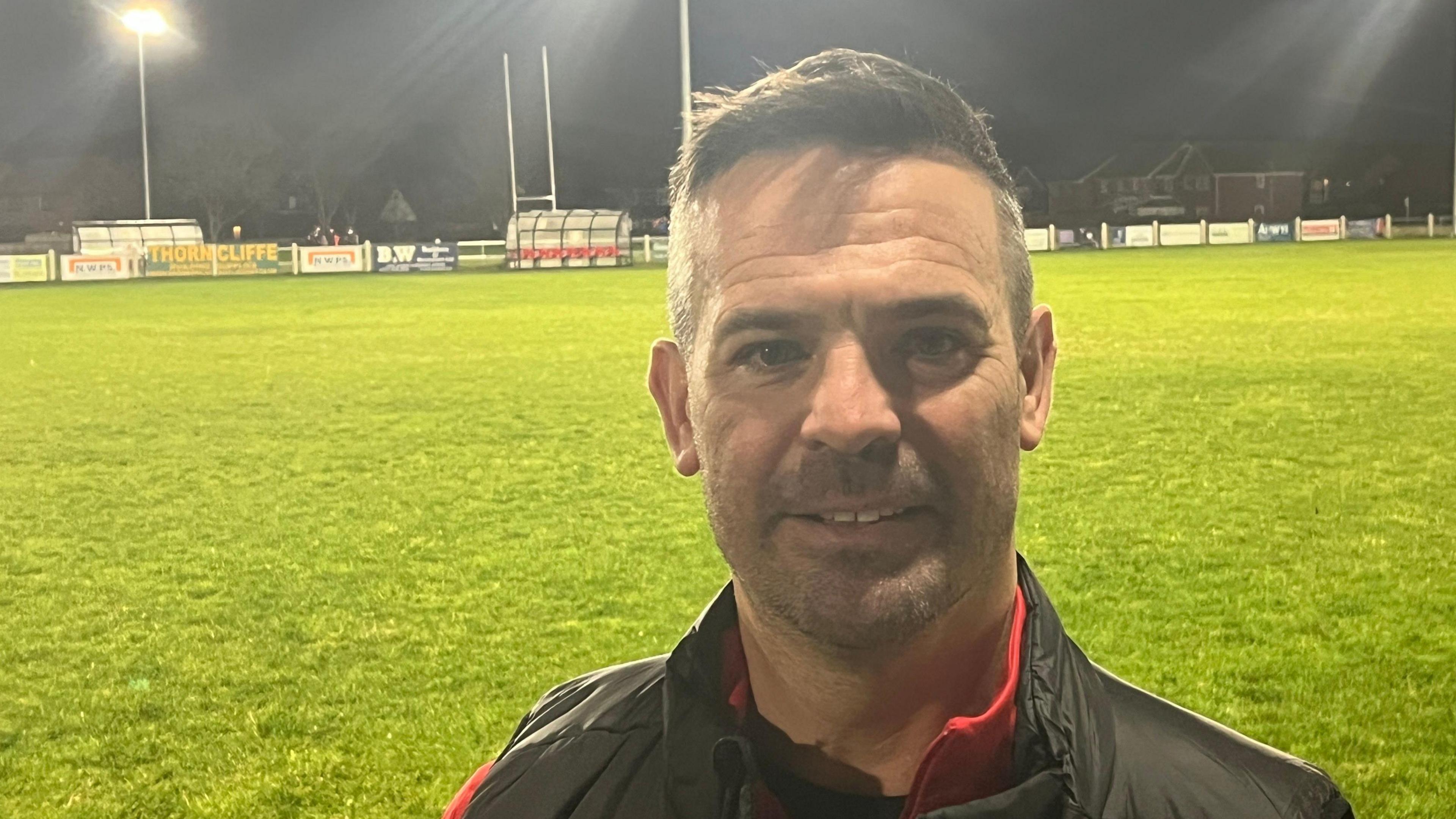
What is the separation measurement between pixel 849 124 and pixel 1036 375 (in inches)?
17.5

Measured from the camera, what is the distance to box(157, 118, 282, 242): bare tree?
44.0 m

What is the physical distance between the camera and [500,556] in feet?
Result: 19.8

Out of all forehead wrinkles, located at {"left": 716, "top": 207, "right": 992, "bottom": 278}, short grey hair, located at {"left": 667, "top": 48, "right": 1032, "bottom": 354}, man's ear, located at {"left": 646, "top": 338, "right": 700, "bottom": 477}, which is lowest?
man's ear, located at {"left": 646, "top": 338, "right": 700, "bottom": 477}

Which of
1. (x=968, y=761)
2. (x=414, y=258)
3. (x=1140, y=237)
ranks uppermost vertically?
(x=1140, y=237)

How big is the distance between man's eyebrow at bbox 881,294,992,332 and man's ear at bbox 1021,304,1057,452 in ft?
0.55

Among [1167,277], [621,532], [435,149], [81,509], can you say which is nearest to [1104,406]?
[621,532]

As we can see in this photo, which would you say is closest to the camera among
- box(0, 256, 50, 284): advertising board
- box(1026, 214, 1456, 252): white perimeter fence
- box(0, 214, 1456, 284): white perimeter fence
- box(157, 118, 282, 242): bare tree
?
box(0, 256, 50, 284): advertising board

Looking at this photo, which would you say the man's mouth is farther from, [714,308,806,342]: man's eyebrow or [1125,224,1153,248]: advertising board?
[1125,224,1153,248]: advertising board

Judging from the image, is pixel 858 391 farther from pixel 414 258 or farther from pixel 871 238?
pixel 414 258

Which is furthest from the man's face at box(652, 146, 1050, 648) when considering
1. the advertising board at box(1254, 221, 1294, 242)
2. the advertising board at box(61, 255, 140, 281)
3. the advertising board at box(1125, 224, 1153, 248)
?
the advertising board at box(1254, 221, 1294, 242)

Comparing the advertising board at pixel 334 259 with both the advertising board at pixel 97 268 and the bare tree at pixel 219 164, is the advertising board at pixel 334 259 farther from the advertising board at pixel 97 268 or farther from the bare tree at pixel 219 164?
the bare tree at pixel 219 164

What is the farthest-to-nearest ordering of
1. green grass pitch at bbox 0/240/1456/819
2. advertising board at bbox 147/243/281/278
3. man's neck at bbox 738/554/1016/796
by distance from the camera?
advertising board at bbox 147/243/281/278, green grass pitch at bbox 0/240/1456/819, man's neck at bbox 738/554/1016/796

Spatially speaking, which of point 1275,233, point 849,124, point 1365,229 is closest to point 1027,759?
point 849,124

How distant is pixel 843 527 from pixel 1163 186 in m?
43.9
